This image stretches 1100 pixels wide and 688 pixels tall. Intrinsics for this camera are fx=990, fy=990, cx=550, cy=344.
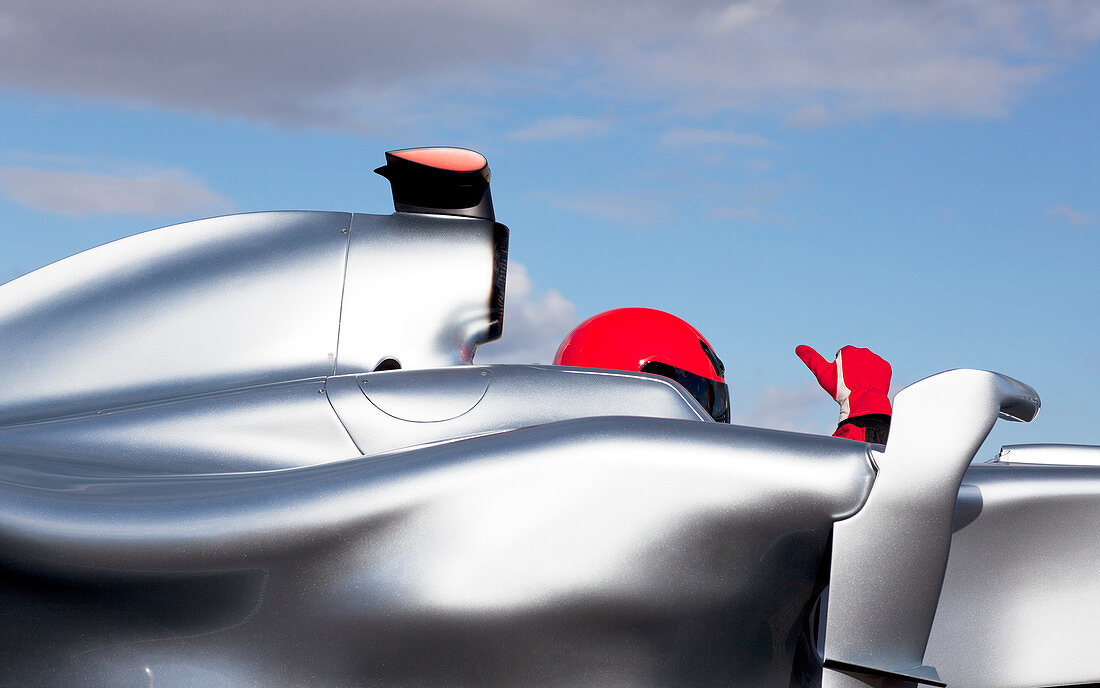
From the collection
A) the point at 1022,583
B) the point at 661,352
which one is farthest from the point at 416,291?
the point at 1022,583

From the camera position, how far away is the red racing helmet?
9.39ft

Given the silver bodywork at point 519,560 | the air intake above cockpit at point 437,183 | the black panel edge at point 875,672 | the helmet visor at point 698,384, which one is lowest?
the black panel edge at point 875,672

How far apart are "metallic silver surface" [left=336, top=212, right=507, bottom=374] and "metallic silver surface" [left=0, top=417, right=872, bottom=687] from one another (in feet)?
2.07

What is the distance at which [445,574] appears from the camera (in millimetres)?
1354

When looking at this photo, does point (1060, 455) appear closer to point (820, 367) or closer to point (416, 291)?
point (416, 291)

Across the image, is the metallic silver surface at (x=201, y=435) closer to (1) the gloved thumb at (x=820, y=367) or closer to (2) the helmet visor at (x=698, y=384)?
(2) the helmet visor at (x=698, y=384)

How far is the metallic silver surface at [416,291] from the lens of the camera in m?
2.01

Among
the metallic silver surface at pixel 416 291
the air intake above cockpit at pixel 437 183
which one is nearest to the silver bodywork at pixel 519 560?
the metallic silver surface at pixel 416 291

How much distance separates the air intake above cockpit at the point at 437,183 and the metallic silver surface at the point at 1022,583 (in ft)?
3.79

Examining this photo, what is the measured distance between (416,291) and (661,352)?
1022mm

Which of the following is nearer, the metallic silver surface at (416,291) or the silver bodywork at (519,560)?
the silver bodywork at (519,560)

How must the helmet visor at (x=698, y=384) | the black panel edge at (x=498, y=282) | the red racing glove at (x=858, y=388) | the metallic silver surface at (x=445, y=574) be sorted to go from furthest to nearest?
1. the red racing glove at (x=858, y=388)
2. the helmet visor at (x=698, y=384)
3. the black panel edge at (x=498, y=282)
4. the metallic silver surface at (x=445, y=574)

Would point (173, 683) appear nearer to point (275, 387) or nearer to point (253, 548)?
point (253, 548)

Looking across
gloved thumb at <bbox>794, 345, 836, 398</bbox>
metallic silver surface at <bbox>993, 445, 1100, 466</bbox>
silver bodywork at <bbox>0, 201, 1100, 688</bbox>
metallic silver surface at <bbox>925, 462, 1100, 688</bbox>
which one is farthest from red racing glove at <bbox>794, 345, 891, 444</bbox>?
silver bodywork at <bbox>0, 201, 1100, 688</bbox>
